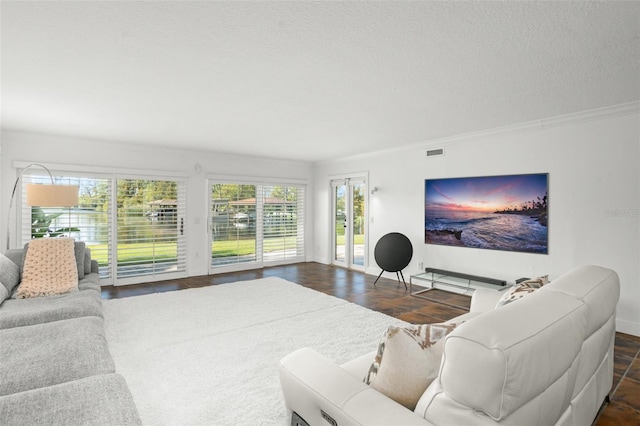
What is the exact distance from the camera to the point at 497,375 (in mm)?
926


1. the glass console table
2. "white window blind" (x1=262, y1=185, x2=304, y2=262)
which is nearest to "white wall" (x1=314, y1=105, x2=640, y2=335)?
the glass console table

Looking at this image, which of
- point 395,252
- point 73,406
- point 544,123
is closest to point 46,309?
point 73,406

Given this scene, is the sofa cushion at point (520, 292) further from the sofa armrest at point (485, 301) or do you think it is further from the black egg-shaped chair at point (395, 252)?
the black egg-shaped chair at point (395, 252)

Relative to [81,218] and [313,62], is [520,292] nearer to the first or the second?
[313,62]

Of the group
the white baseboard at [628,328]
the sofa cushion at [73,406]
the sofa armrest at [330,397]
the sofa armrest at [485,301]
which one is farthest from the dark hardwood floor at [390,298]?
the sofa cushion at [73,406]

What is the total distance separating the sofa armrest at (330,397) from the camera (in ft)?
3.67

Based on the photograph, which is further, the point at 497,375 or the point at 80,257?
the point at 80,257

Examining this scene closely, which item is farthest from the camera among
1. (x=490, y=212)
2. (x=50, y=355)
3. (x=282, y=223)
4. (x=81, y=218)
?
(x=282, y=223)

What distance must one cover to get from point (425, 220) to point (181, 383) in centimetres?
444

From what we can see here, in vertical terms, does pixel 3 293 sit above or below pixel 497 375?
below

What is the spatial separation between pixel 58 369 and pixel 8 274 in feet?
7.54

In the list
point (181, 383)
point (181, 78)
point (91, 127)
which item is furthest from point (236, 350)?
point (91, 127)

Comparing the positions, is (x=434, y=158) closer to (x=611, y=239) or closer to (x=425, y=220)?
(x=425, y=220)

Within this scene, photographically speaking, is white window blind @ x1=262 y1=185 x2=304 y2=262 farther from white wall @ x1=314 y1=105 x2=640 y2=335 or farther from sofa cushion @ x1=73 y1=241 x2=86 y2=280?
sofa cushion @ x1=73 y1=241 x2=86 y2=280
